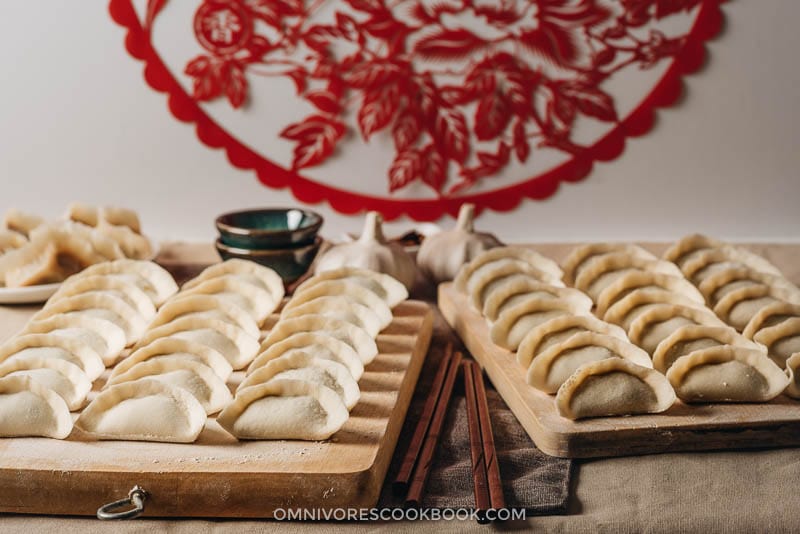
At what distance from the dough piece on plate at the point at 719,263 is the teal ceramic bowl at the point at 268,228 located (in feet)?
3.04

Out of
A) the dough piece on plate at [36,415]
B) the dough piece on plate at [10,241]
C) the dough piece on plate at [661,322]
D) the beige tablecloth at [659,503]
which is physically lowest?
the beige tablecloth at [659,503]

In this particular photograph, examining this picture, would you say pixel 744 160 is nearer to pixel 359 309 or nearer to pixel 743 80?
pixel 743 80

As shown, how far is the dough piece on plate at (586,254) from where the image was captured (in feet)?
7.06

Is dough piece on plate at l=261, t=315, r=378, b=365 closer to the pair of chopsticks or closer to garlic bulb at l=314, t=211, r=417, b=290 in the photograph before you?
the pair of chopsticks

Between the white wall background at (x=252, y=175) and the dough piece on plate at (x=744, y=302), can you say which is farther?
the white wall background at (x=252, y=175)

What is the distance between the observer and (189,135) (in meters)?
2.83

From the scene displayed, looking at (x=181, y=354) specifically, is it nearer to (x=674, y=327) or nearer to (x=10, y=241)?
(x=674, y=327)

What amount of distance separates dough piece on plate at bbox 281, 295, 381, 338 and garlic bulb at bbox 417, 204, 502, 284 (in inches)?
19.8

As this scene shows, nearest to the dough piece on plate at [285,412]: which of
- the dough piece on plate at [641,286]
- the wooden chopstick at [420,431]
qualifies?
the wooden chopstick at [420,431]

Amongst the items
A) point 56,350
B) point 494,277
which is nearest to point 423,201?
point 494,277

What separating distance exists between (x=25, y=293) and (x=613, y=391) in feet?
4.82

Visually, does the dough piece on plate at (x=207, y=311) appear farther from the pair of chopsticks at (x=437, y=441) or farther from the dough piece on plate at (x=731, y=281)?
the dough piece on plate at (x=731, y=281)

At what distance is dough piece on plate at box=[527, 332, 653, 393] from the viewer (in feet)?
5.23

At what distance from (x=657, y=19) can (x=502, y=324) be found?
1.33m
